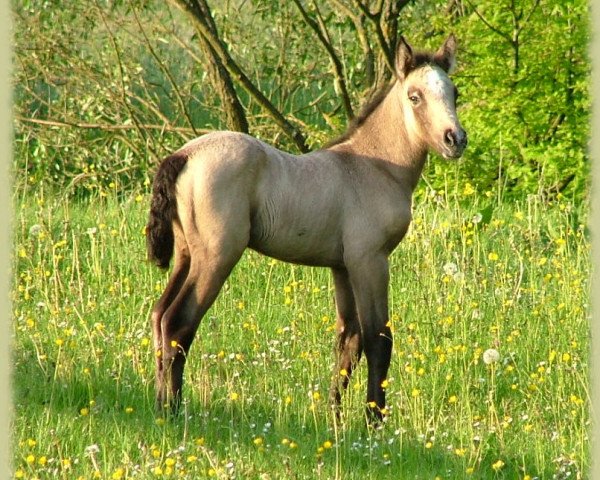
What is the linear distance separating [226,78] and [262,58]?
269cm

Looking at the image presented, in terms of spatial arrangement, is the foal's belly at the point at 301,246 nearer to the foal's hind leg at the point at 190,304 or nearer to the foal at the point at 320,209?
the foal at the point at 320,209

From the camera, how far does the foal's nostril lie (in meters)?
6.48

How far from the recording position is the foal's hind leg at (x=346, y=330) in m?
6.88

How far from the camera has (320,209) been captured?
6.60 m

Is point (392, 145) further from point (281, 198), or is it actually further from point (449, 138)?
point (281, 198)

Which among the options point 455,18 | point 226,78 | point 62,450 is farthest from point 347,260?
point 455,18

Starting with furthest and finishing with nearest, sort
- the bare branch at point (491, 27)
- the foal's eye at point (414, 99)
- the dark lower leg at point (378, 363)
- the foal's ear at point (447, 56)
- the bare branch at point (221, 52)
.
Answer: the bare branch at point (491, 27), the bare branch at point (221, 52), the foal's ear at point (447, 56), the foal's eye at point (414, 99), the dark lower leg at point (378, 363)

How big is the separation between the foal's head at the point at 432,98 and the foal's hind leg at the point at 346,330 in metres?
0.92

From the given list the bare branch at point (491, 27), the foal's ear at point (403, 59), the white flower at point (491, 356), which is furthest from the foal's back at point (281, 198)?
the bare branch at point (491, 27)

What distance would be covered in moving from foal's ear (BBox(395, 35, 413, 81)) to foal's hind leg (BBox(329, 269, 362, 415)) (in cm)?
117

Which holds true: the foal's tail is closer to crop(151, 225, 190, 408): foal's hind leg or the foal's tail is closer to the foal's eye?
crop(151, 225, 190, 408): foal's hind leg

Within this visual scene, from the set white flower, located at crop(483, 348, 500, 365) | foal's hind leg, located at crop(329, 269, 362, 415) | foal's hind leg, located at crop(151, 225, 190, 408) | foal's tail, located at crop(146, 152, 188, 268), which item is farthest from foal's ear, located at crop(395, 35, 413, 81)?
white flower, located at crop(483, 348, 500, 365)

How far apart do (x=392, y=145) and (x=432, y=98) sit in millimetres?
446

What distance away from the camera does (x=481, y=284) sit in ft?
27.5
